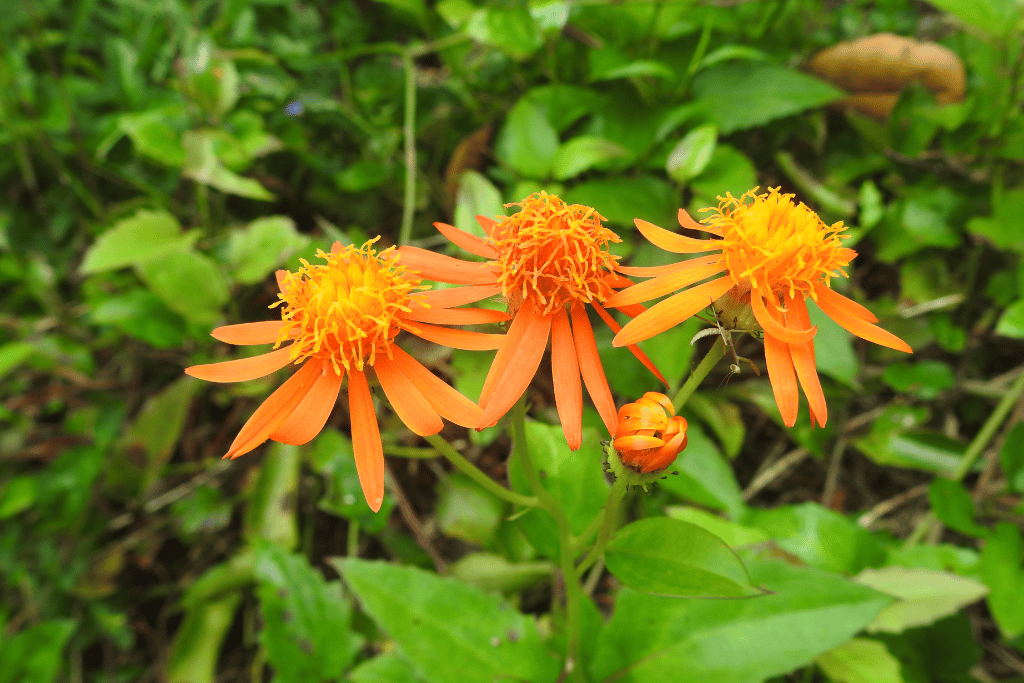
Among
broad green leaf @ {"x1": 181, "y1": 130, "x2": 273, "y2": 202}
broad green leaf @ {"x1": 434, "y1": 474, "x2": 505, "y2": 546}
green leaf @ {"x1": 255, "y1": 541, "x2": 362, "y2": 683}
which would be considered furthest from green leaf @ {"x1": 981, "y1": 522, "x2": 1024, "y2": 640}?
broad green leaf @ {"x1": 181, "y1": 130, "x2": 273, "y2": 202}

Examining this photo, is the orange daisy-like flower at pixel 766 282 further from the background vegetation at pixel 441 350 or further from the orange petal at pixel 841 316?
the background vegetation at pixel 441 350

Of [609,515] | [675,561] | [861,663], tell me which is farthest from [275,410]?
[861,663]

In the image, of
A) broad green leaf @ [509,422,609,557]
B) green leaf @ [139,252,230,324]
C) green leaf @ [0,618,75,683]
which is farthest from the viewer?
green leaf @ [139,252,230,324]

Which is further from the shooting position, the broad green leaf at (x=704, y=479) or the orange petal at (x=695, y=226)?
the broad green leaf at (x=704, y=479)

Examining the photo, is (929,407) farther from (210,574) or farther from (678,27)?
(210,574)

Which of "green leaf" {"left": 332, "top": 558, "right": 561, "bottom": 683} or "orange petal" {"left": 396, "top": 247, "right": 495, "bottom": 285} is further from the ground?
"orange petal" {"left": 396, "top": 247, "right": 495, "bottom": 285}

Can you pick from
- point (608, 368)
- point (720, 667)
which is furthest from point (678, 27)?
point (720, 667)

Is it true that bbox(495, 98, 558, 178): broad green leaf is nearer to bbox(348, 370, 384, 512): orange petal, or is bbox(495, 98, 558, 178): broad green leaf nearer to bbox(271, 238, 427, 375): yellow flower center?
bbox(271, 238, 427, 375): yellow flower center

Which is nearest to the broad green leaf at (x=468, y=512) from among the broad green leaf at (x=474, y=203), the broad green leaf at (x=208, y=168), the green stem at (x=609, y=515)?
the green stem at (x=609, y=515)
